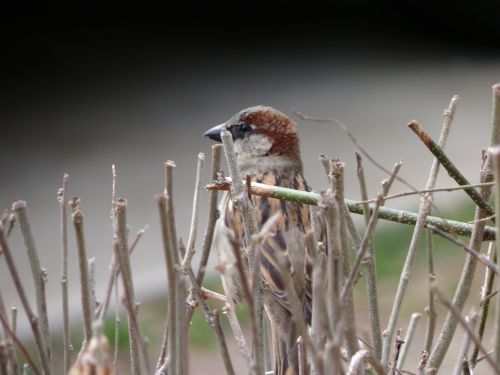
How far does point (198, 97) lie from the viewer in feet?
22.2

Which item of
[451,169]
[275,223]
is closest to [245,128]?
[275,223]

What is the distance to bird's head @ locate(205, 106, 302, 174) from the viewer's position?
2.43 m

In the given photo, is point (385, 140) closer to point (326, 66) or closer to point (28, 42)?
point (326, 66)

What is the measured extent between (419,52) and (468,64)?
18.3 inches

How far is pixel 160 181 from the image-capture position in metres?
5.45

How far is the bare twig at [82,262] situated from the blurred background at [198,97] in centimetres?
257

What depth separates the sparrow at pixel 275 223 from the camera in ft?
6.50

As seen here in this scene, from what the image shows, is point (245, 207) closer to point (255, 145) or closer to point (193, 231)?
point (193, 231)

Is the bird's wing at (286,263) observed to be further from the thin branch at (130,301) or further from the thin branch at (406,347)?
the thin branch at (130,301)

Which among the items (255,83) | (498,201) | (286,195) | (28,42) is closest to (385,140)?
(255,83)

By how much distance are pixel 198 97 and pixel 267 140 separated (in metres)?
4.39

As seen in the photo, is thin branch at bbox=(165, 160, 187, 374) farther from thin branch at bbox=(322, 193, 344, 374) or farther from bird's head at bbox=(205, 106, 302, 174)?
bird's head at bbox=(205, 106, 302, 174)

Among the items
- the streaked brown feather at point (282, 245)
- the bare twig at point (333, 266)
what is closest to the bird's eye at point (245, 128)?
the streaked brown feather at point (282, 245)

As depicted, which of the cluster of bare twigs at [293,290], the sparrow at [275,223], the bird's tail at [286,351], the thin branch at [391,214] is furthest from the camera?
the sparrow at [275,223]
